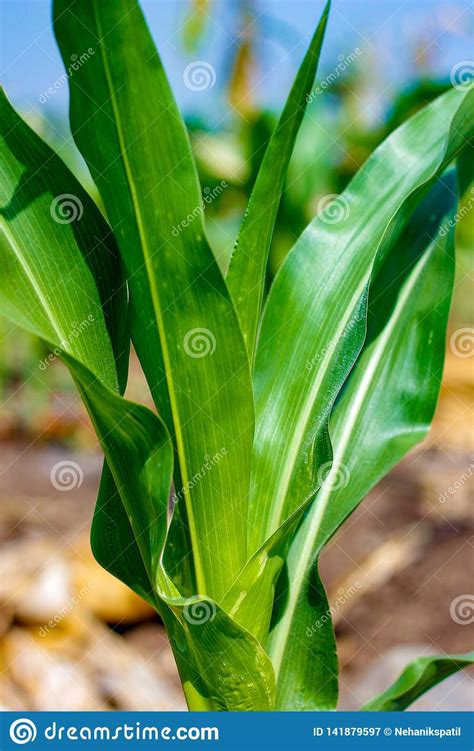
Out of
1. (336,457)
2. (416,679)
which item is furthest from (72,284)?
(416,679)

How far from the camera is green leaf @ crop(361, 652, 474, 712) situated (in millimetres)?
714

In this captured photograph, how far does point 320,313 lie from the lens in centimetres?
74

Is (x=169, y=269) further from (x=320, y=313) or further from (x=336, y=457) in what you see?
(x=336, y=457)

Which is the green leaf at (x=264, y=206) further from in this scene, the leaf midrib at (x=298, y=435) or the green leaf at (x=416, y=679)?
the green leaf at (x=416, y=679)

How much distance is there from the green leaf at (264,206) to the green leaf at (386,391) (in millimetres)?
191

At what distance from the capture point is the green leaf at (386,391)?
0.75 metres

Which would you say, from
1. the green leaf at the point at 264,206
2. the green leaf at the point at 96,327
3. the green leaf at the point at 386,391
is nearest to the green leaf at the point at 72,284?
the green leaf at the point at 96,327

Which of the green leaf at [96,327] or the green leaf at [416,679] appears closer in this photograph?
the green leaf at [96,327]

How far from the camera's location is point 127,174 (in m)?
0.59

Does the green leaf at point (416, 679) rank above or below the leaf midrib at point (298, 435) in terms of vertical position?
below

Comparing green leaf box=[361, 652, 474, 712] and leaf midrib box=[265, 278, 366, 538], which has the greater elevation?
leaf midrib box=[265, 278, 366, 538]

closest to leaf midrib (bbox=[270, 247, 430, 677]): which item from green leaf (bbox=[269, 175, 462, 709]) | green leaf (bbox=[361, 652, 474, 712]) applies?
green leaf (bbox=[269, 175, 462, 709])

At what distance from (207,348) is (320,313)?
16 cm

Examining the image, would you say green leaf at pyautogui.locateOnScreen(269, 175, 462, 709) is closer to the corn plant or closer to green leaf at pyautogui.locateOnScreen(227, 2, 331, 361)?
the corn plant
